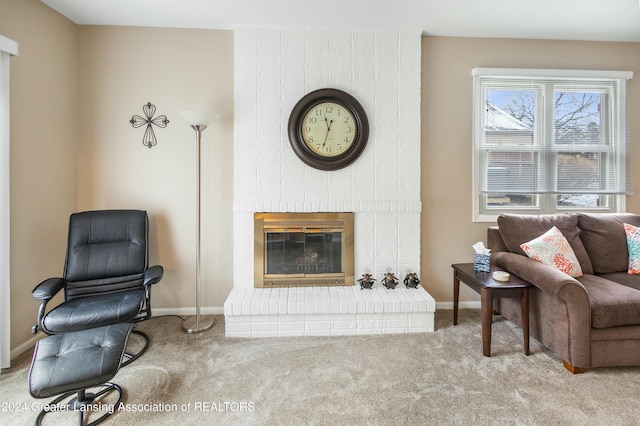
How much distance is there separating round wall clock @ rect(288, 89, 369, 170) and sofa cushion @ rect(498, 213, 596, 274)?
1.47 m

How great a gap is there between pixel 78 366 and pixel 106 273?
110 centimetres

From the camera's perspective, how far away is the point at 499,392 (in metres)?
1.89

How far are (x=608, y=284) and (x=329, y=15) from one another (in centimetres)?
304

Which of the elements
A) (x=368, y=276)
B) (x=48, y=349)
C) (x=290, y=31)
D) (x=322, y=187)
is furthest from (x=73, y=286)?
(x=290, y=31)

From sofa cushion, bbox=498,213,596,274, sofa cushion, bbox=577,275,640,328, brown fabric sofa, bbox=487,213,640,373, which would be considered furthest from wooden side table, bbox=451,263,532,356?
sofa cushion, bbox=498,213,596,274

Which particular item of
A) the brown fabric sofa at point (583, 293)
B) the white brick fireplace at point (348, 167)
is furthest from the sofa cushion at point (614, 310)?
the white brick fireplace at point (348, 167)

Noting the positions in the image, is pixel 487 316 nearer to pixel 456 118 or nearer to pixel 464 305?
pixel 464 305

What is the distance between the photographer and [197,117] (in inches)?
99.8

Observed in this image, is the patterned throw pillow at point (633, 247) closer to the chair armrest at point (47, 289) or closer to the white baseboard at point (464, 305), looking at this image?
the white baseboard at point (464, 305)

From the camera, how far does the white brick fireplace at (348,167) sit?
A: 2.88 metres

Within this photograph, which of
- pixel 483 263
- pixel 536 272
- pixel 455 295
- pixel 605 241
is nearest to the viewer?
pixel 536 272

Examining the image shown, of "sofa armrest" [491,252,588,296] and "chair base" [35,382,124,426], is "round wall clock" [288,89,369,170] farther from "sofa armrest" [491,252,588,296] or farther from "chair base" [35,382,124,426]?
"chair base" [35,382,124,426]

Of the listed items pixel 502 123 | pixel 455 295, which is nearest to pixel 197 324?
pixel 455 295

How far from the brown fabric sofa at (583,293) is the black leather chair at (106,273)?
281 centimetres
